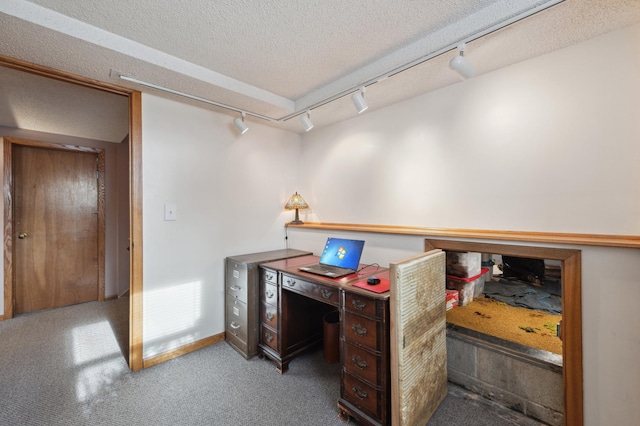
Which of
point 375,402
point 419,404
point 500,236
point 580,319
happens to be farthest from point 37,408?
point 580,319

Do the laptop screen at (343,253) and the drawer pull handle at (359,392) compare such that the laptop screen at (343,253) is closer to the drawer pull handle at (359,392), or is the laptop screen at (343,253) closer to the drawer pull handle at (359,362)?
the drawer pull handle at (359,362)

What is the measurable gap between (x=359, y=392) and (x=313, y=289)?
667mm

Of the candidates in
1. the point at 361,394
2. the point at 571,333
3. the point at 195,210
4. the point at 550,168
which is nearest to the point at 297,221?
the point at 195,210

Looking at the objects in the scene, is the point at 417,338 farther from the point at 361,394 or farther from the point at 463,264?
the point at 463,264

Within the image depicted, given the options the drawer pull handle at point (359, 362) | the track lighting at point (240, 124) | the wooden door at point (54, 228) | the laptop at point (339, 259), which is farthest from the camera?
the wooden door at point (54, 228)

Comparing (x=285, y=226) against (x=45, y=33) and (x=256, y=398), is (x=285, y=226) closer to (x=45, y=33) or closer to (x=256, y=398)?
(x=256, y=398)

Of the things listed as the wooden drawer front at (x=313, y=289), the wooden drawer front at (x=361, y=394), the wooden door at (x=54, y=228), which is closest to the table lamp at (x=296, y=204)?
the wooden drawer front at (x=313, y=289)

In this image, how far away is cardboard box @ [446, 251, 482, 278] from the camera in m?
2.04

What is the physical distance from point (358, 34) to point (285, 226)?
2073mm

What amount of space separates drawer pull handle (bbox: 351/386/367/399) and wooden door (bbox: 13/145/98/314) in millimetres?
3964

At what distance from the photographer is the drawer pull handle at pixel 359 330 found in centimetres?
154

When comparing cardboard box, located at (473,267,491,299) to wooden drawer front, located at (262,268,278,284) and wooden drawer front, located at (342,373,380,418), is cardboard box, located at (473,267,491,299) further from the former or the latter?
wooden drawer front, located at (262,268,278,284)

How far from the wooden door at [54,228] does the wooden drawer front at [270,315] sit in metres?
3.03

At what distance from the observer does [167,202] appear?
7.45 feet
